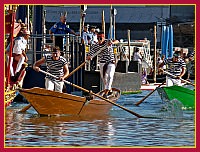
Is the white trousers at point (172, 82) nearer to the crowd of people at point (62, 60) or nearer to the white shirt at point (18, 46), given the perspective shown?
the crowd of people at point (62, 60)

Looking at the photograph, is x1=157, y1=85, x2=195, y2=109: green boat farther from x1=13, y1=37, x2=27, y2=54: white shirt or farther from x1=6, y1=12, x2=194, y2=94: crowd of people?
x1=13, y1=37, x2=27, y2=54: white shirt

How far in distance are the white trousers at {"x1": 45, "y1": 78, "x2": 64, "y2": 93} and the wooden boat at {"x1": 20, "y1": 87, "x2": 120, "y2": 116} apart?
0.83m

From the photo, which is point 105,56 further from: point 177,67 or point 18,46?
point 177,67

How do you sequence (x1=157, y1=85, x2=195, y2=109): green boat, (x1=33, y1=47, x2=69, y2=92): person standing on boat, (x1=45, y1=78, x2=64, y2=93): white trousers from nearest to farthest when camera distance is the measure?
(x1=33, y1=47, x2=69, y2=92): person standing on boat → (x1=45, y1=78, x2=64, y2=93): white trousers → (x1=157, y1=85, x2=195, y2=109): green boat

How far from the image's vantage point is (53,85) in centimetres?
1850

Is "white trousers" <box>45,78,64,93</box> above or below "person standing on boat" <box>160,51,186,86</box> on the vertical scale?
below

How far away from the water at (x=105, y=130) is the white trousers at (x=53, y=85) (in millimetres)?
670

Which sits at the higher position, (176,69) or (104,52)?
(104,52)

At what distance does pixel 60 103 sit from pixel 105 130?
2.76 m

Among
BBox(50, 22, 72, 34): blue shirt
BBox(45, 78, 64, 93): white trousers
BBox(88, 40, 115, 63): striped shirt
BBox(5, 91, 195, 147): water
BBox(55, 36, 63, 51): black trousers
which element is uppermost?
BBox(50, 22, 72, 34): blue shirt

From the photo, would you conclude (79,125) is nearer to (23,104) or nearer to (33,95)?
(33,95)

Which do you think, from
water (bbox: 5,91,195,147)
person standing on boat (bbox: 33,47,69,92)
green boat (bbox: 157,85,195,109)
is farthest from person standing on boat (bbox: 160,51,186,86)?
person standing on boat (bbox: 33,47,69,92)

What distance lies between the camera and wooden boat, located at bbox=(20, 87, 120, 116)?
680 inches

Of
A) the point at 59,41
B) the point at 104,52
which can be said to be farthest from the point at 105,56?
the point at 59,41
